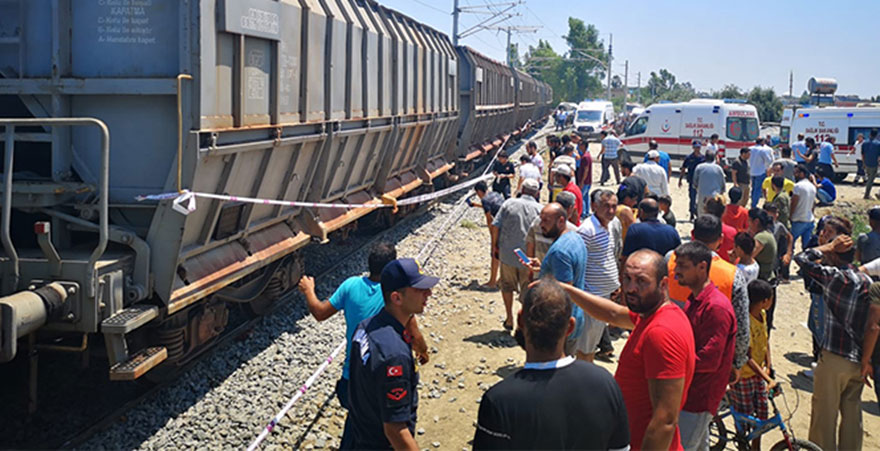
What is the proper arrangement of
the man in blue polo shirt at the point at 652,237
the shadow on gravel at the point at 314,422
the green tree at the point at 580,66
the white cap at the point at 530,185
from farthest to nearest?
the green tree at the point at 580,66 → the white cap at the point at 530,185 → the man in blue polo shirt at the point at 652,237 → the shadow on gravel at the point at 314,422

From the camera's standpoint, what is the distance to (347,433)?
3.79m

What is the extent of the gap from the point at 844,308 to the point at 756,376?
87 cm

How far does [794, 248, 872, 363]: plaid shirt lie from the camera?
17.3 ft

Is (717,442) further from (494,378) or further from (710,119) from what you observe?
(710,119)

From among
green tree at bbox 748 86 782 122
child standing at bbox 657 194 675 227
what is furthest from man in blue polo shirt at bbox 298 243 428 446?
green tree at bbox 748 86 782 122

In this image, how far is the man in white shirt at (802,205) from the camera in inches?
424

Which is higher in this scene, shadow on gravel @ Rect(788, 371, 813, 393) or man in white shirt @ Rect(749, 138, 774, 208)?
man in white shirt @ Rect(749, 138, 774, 208)

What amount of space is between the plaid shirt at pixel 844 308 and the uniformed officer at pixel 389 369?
3472 mm

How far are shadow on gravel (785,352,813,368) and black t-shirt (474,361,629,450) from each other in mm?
6480

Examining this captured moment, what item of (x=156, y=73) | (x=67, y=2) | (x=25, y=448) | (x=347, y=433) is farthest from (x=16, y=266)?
(x=347, y=433)

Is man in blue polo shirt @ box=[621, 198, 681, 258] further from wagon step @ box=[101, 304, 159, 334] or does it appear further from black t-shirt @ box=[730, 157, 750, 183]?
black t-shirt @ box=[730, 157, 750, 183]

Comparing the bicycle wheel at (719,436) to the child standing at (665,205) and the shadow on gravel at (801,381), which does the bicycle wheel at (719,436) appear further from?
the child standing at (665,205)

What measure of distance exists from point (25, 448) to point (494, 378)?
4.15 m

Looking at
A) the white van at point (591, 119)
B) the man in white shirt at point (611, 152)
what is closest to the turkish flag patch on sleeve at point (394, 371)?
the man in white shirt at point (611, 152)
